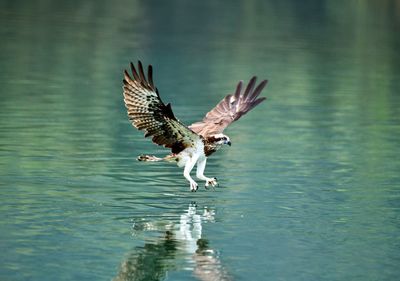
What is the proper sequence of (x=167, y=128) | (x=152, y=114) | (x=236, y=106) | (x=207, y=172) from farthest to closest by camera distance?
(x=207, y=172), (x=236, y=106), (x=167, y=128), (x=152, y=114)

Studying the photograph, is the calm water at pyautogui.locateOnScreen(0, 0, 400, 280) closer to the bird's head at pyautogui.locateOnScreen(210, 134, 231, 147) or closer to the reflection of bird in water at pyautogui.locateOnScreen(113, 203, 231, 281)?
the reflection of bird in water at pyautogui.locateOnScreen(113, 203, 231, 281)

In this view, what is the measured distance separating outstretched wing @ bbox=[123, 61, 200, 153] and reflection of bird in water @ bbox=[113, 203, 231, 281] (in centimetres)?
107

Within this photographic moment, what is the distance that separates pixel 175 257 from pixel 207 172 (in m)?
5.20

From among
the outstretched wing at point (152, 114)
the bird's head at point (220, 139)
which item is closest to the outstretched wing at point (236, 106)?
the bird's head at point (220, 139)

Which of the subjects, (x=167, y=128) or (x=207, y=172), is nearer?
(x=167, y=128)

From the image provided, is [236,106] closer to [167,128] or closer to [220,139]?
[220,139]

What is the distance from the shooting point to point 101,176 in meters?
17.2

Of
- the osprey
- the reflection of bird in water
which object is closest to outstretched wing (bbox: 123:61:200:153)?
the osprey

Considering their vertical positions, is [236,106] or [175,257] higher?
[236,106]

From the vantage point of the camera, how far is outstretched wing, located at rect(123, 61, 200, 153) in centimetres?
1421

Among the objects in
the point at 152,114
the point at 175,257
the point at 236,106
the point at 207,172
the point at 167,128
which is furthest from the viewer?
the point at 207,172

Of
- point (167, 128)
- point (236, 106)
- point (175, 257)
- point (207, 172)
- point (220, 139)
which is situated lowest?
point (175, 257)

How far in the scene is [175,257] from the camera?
42.5 ft

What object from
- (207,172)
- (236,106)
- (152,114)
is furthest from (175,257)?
(207,172)
